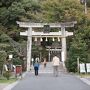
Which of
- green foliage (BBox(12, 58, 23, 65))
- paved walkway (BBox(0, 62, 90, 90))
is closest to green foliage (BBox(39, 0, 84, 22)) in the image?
green foliage (BBox(12, 58, 23, 65))

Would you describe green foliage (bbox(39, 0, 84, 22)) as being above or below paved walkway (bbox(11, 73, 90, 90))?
above

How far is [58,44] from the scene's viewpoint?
238ft

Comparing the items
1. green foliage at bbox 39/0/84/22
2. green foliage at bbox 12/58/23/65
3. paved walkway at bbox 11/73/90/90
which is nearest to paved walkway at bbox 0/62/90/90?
paved walkway at bbox 11/73/90/90

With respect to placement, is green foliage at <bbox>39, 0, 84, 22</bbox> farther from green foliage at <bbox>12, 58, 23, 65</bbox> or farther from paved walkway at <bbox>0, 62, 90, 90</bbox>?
paved walkway at <bbox>0, 62, 90, 90</bbox>

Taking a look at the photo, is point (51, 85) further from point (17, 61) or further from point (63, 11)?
point (63, 11)

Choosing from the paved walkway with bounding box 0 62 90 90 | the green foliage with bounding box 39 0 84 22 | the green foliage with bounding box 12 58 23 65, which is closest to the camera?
the paved walkway with bounding box 0 62 90 90

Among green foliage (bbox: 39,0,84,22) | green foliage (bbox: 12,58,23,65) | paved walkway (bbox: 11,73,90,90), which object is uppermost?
green foliage (bbox: 39,0,84,22)

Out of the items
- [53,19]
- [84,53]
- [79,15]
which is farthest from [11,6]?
[84,53]

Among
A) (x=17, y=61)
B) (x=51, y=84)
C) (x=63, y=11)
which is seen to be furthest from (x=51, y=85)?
(x=63, y=11)

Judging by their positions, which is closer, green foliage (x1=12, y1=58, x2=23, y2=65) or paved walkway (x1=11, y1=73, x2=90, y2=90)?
paved walkway (x1=11, y1=73, x2=90, y2=90)

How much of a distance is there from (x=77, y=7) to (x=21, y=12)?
362 inches

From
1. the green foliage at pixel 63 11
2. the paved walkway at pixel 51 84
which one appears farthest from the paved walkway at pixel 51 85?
the green foliage at pixel 63 11

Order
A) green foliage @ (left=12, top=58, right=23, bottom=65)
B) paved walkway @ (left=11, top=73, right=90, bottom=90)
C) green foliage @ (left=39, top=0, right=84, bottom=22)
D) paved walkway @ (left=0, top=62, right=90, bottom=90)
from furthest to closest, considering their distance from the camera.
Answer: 1. green foliage @ (left=39, top=0, right=84, bottom=22)
2. green foliage @ (left=12, top=58, right=23, bottom=65)
3. paved walkway @ (left=0, top=62, right=90, bottom=90)
4. paved walkway @ (left=11, top=73, right=90, bottom=90)

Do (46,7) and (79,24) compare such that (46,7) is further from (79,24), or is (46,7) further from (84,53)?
(84,53)
